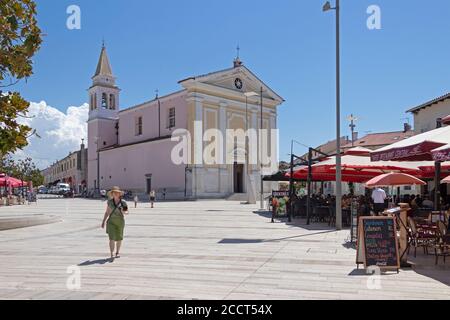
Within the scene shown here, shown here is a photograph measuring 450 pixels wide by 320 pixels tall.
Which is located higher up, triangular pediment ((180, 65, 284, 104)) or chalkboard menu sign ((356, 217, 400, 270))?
triangular pediment ((180, 65, 284, 104))

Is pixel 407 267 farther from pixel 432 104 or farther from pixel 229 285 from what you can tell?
pixel 432 104

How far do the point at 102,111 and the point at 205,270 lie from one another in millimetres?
56706

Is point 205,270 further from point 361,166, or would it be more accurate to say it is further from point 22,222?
point 22,222

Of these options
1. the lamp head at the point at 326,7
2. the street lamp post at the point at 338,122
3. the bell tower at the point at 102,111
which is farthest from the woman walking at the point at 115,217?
the bell tower at the point at 102,111

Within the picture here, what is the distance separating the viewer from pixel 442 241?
918cm

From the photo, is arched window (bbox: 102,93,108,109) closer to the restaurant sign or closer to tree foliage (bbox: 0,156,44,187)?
tree foliage (bbox: 0,156,44,187)

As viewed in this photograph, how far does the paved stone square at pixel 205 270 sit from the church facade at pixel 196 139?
1123 inches

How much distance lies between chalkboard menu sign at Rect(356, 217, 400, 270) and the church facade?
32047 mm

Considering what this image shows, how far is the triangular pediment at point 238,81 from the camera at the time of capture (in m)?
48.2

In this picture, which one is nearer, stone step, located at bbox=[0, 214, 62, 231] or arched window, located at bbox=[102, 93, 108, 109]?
stone step, located at bbox=[0, 214, 62, 231]

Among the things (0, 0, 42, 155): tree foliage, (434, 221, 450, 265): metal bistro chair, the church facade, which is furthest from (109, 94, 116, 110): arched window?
(434, 221, 450, 265): metal bistro chair

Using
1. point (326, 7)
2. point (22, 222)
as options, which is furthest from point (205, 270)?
point (22, 222)

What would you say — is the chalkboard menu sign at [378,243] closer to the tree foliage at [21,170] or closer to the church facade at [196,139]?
the church facade at [196,139]

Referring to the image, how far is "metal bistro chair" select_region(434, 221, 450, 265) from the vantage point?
891 cm
